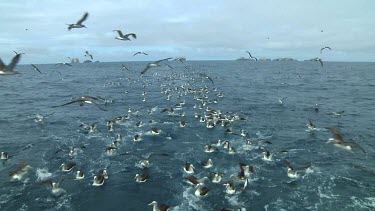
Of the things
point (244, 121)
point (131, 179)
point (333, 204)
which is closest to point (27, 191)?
point (131, 179)

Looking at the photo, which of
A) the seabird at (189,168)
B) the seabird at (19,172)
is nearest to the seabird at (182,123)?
the seabird at (189,168)

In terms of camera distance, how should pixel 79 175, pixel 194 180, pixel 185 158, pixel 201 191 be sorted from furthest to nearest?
pixel 185 158, pixel 79 175, pixel 194 180, pixel 201 191

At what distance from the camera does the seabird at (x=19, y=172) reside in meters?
24.7

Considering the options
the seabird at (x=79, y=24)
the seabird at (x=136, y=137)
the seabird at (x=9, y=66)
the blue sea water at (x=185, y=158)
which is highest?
the seabird at (x=79, y=24)

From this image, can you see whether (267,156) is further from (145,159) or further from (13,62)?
(13,62)

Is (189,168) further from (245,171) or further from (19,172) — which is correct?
(19,172)

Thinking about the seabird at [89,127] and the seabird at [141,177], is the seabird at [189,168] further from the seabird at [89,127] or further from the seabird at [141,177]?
the seabird at [89,127]

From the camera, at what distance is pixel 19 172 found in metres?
25.0

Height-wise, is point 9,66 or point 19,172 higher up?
point 9,66

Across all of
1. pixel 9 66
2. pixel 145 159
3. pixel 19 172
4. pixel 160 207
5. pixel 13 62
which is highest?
pixel 13 62

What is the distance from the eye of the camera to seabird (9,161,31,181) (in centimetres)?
2466

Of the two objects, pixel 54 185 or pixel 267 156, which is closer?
pixel 54 185

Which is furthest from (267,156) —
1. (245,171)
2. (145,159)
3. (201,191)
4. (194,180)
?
(145,159)

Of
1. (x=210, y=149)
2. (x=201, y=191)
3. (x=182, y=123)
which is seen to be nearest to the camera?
(x=201, y=191)
